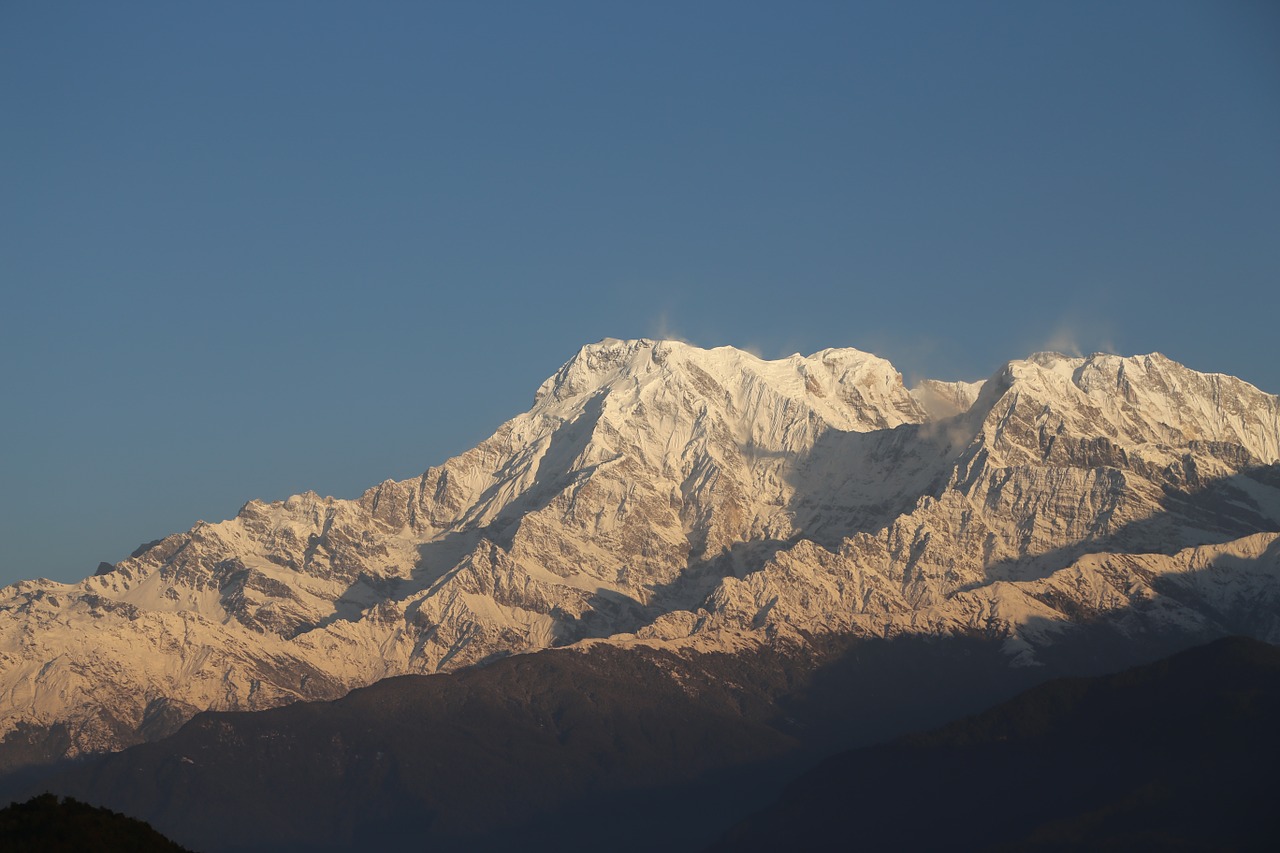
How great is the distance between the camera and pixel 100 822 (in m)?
165

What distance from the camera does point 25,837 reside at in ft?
523

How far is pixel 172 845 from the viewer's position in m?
168

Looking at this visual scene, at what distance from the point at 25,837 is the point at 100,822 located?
6707mm

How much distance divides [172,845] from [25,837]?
11.8m

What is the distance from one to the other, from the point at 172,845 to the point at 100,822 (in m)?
5.57
